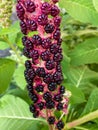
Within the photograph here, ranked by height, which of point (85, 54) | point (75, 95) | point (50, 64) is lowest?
point (75, 95)

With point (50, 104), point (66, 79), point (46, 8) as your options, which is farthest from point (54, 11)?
point (66, 79)

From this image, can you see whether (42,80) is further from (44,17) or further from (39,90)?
(44,17)

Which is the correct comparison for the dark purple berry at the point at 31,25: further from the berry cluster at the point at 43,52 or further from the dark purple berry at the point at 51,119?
the dark purple berry at the point at 51,119

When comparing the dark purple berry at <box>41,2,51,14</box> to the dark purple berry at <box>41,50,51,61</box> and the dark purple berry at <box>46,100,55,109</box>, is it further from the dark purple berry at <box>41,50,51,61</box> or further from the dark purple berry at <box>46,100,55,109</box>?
the dark purple berry at <box>46,100,55,109</box>

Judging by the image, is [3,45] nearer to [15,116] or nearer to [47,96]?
[15,116]

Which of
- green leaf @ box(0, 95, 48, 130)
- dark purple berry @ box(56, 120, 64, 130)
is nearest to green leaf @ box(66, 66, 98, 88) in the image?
green leaf @ box(0, 95, 48, 130)

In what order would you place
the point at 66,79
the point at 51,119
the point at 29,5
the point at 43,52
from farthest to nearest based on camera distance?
1. the point at 66,79
2. the point at 51,119
3. the point at 43,52
4. the point at 29,5
